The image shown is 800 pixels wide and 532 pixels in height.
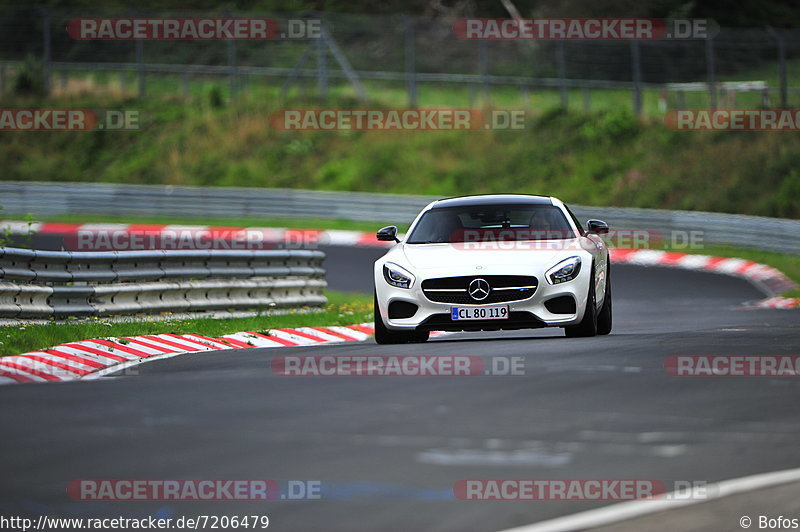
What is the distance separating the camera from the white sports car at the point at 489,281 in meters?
12.9

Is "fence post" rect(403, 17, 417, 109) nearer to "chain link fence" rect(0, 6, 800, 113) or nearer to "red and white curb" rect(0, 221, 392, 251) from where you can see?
"chain link fence" rect(0, 6, 800, 113)

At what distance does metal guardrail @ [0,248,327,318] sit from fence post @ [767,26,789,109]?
17543mm

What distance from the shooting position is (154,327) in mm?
14711

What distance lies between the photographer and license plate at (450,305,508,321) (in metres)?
12.9

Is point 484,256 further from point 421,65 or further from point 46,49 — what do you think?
point 46,49

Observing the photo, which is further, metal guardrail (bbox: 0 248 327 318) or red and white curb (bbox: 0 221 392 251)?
red and white curb (bbox: 0 221 392 251)

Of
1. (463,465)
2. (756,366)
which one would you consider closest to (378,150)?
(756,366)

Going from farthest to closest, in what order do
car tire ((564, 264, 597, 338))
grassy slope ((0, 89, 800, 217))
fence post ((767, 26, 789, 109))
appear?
grassy slope ((0, 89, 800, 217)), fence post ((767, 26, 789, 109)), car tire ((564, 264, 597, 338))

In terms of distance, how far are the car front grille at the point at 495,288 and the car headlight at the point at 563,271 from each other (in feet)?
0.51

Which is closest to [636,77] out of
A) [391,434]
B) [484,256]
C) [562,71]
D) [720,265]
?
[562,71]

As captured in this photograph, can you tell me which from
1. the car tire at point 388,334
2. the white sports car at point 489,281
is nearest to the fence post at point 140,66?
the white sports car at point 489,281

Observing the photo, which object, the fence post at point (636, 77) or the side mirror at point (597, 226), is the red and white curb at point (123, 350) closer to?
the side mirror at point (597, 226)

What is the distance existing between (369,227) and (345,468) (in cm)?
2922

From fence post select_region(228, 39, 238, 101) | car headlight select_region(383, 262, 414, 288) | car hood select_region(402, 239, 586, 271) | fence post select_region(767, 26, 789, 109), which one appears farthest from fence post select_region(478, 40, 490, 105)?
car headlight select_region(383, 262, 414, 288)
